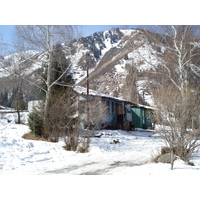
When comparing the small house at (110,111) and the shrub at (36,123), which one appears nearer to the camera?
the small house at (110,111)

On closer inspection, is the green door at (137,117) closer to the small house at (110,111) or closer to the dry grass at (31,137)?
the small house at (110,111)

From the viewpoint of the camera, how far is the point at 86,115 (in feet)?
28.4

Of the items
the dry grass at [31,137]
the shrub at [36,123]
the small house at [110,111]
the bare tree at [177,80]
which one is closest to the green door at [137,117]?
the small house at [110,111]

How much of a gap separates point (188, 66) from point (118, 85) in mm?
21981

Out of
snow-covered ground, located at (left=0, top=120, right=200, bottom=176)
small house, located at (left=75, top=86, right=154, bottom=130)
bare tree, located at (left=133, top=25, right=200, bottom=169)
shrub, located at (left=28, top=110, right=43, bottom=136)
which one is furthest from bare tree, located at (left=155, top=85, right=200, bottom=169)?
shrub, located at (left=28, top=110, right=43, bottom=136)

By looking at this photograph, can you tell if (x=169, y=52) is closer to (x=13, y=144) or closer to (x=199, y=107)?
(x=199, y=107)

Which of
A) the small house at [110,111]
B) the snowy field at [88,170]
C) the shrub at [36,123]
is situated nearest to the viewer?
the snowy field at [88,170]

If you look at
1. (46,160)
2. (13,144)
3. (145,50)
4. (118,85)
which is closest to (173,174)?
(46,160)

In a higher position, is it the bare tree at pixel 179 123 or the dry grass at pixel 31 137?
the bare tree at pixel 179 123

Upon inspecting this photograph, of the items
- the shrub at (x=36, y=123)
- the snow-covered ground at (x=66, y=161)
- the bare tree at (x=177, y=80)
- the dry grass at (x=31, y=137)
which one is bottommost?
the snow-covered ground at (x=66, y=161)

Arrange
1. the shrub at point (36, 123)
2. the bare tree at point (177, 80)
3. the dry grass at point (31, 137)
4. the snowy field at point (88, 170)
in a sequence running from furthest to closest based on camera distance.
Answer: the shrub at point (36, 123) < the dry grass at point (31, 137) < the bare tree at point (177, 80) < the snowy field at point (88, 170)

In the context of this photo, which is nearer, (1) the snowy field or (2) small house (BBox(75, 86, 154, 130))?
(1) the snowy field

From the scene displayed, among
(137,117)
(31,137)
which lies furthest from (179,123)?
(137,117)

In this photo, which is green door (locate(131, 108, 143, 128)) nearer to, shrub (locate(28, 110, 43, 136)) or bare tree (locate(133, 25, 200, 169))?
bare tree (locate(133, 25, 200, 169))
